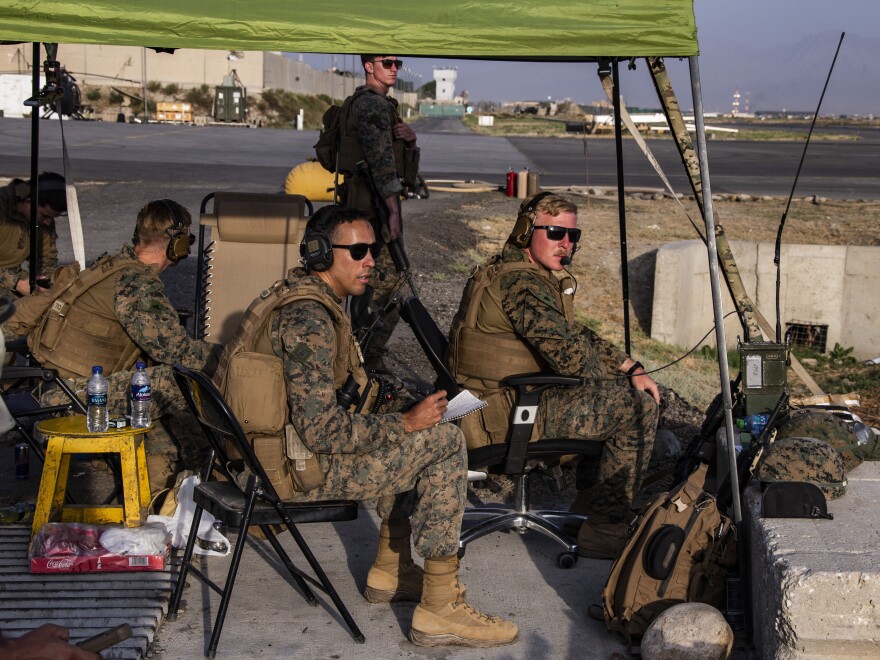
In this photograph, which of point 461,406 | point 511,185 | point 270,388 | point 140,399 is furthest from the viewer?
point 511,185

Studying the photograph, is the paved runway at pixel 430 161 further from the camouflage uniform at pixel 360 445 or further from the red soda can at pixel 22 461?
the camouflage uniform at pixel 360 445

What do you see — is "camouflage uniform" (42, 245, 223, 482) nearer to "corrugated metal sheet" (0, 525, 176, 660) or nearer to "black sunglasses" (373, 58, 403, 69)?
"corrugated metal sheet" (0, 525, 176, 660)

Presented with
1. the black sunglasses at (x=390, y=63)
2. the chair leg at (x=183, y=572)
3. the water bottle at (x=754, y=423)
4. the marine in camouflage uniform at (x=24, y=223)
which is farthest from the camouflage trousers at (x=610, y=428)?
the marine in camouflage uniform at (x=24, y=223)

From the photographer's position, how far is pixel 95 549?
175 inches

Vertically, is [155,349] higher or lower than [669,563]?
higher

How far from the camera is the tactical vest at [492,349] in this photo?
189 inches

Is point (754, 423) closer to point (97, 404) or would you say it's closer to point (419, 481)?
point (419, 481)

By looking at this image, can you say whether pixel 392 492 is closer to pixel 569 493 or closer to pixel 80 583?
pixel 80 583

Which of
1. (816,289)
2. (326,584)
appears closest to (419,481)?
(326,584)

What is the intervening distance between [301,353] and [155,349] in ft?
4.98

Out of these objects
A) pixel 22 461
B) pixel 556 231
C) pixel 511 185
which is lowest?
pixel 22 461

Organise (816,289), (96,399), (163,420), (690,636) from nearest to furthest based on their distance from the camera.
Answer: (690,636)
(96,399)
(163,420)
(816,289)

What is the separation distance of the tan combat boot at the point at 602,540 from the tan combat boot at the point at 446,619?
0.97 meters

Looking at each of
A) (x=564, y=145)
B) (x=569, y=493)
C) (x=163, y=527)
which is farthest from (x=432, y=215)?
(x=564, y=145)
